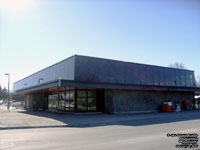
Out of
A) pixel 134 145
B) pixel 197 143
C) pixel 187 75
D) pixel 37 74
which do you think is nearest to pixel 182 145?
pixel 197 143

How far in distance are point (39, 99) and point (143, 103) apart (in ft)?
65.5

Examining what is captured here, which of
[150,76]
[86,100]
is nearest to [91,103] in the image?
[86,100]

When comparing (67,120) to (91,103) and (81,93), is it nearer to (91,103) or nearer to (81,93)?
(81,93)

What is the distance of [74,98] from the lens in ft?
83.0

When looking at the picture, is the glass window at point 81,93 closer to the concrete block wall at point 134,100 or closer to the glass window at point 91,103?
the glass window at point 91,103

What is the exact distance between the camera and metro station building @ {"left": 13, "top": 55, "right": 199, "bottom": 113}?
24.0 meters

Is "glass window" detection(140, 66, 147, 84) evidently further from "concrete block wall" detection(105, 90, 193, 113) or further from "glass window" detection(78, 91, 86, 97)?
"glass window" detection(78, 91, 86, 97)

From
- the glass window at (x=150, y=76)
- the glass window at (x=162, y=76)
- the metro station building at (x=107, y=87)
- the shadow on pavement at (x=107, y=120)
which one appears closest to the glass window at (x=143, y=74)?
the metro station building at (x=107, y=87)

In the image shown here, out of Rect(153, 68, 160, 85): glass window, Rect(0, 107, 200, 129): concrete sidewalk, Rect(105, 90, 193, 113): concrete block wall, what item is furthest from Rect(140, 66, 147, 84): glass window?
Rect(0, 107, 200, 129): concrete sidewalk

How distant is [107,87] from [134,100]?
6.23 m

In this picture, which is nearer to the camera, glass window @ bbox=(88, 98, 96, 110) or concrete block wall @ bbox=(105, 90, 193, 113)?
concrete block wall @ bbox=(105, 90, 193, 113)

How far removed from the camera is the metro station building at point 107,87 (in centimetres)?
2405

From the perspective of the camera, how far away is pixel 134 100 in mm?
27125

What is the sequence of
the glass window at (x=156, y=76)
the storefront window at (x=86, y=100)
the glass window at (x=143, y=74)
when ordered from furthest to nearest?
the glass window at (x=156, y=76) → the glass window at (x=143, y=74) → the storefront window at (x=86, y=100)
